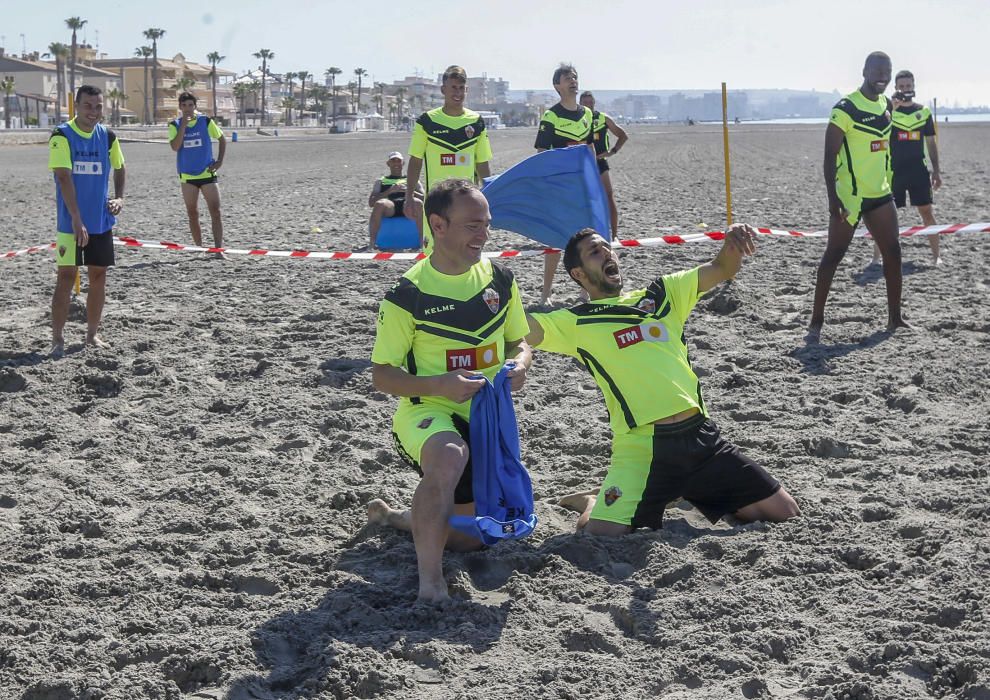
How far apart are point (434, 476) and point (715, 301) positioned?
568 centimetres

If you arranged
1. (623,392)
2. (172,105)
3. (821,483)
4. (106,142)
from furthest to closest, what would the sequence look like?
(172,105)
(106,142)
(821,483)
(623,392)

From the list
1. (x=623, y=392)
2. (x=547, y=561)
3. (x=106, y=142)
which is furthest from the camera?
(x=106, y=142)

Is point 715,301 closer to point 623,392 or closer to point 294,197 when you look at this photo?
point 623,392

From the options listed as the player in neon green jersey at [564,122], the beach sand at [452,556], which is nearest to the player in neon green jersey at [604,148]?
the player in neon green jersey at [564,122]

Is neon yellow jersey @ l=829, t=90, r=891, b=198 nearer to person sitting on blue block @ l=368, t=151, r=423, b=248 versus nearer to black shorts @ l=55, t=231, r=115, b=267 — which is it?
black shorts @ l=55, t=231, r=115, b=267

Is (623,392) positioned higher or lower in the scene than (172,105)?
lower

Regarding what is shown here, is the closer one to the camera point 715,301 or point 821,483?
point 821,483

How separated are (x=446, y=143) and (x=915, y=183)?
5.49 m

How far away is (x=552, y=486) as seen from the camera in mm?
5668

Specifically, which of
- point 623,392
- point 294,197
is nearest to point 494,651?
point 623,392

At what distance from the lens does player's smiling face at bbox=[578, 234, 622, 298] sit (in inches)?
198

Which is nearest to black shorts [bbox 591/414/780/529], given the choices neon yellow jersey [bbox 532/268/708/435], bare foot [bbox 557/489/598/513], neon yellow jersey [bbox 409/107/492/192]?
neon yellow jersey [bbox 532/268/708/435]

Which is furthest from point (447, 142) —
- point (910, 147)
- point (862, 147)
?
point (910, 147)

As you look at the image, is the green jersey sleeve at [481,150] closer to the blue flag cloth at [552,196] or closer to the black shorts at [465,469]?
the blue flag cloth at [552,196]
